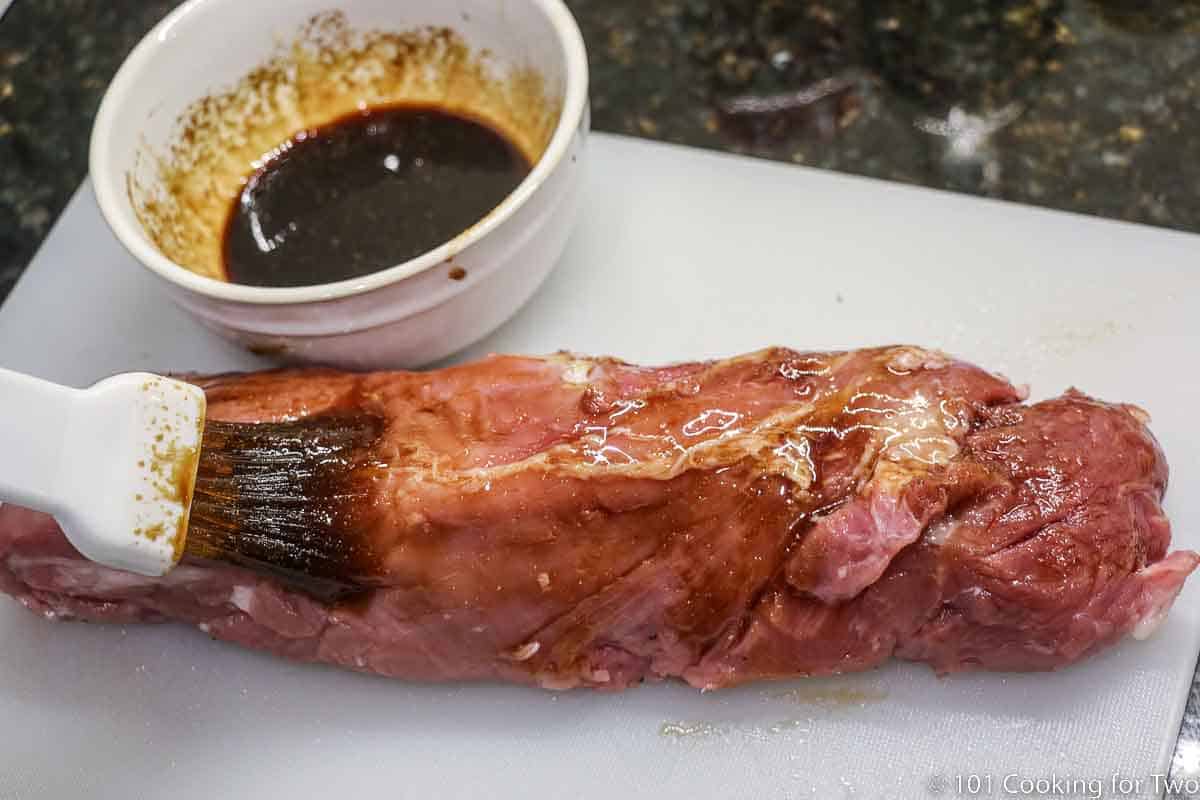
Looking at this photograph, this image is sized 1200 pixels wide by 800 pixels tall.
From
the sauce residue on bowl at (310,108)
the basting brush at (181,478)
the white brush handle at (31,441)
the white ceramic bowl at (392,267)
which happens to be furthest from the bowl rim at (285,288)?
the white brush handle at (31,441)

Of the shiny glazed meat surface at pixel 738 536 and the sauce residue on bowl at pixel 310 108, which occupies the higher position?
the sauce residue on bowl at pixel 310 108

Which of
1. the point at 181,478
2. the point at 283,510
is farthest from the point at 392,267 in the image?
the point at 181,478

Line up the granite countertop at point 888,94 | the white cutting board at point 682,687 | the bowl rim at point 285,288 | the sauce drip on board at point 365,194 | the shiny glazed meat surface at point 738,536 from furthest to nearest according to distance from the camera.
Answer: the granite countertop at point 888,94, the sauce drip on board at point 365,194, the bowl rim at point 285,288, the white cutting board at point 682,687, the shiny glazed meat surface at point 738,536

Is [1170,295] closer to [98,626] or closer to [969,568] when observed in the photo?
[969,568]

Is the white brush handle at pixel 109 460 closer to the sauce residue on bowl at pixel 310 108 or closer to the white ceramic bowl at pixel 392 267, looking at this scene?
the white ceramic bowl at pixel 392 267

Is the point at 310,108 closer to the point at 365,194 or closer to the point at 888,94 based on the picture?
the point at 365,194

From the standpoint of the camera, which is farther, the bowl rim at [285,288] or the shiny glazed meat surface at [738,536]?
the bowl rim at [285,288]

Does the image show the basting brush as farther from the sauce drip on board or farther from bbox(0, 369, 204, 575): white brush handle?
the sauce drip on board
